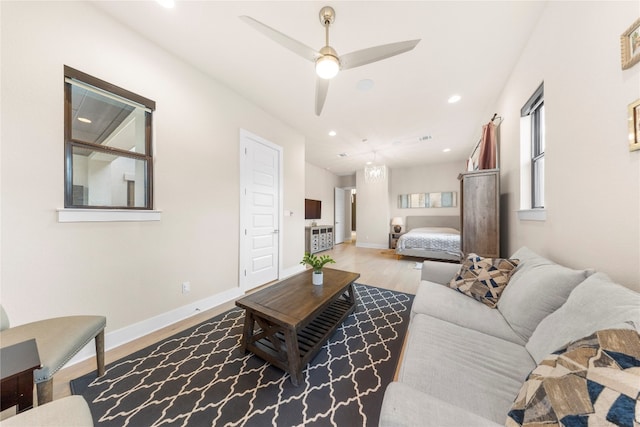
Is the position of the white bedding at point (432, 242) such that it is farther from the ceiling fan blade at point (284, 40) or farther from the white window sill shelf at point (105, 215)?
the white window sill shelf at point (105, 215)

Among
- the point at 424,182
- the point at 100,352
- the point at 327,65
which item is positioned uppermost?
the point at 327,65

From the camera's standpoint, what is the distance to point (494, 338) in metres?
1.20

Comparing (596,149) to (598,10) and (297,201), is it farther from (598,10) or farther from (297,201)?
(297,201)

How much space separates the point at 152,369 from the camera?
A: 4.94 feet

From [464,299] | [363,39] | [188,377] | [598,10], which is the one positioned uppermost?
[363,39]

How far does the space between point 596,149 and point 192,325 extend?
11.1 feet

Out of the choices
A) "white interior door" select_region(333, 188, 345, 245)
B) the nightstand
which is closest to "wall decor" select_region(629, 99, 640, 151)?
the nightstand

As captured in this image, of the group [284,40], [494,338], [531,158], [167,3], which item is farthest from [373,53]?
[494,338]

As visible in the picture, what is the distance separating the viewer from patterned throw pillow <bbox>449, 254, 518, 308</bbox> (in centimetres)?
157

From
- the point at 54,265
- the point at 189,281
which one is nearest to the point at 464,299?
the point at 189,281

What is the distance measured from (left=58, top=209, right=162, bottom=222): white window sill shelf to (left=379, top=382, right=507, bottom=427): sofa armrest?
2.33 m

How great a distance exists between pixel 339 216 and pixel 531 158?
6.06m

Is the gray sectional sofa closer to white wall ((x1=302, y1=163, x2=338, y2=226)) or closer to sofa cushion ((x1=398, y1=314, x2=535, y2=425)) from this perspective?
sofa cushion ((x1=398, y1=314, x2=535, y2=425))

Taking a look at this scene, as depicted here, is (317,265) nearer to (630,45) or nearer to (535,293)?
(535,293)
